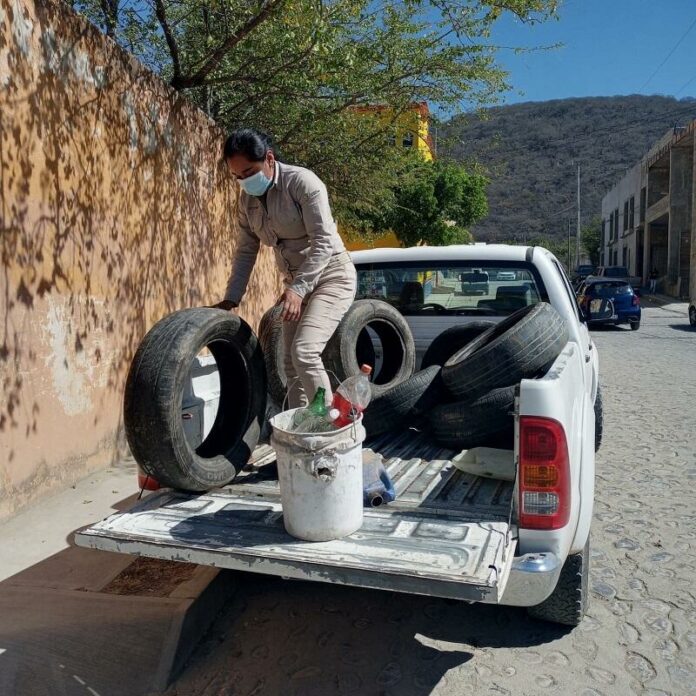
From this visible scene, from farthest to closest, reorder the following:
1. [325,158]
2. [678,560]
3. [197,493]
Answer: [325,158], [678,560], [197,493]

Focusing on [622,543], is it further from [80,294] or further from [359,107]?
[359,107]

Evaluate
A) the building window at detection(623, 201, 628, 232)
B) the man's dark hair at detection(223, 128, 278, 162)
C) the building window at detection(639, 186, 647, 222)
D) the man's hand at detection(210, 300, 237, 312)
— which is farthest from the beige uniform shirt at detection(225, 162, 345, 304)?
the building window at detection(623, 201, 628, 232)

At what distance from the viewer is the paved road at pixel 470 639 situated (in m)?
2.92

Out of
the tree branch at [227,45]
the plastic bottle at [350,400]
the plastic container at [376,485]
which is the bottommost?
the plastic container at [376,485]

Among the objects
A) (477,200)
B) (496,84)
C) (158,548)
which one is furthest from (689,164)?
(158,548)

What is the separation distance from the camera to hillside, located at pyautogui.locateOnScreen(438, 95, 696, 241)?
9969 cm

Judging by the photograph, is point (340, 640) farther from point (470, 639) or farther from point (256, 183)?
point (256, 183)

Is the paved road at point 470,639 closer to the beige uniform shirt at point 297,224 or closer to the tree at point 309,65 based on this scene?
the beige uniform shirt at point 297,224

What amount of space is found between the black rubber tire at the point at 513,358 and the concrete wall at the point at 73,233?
9.53ft

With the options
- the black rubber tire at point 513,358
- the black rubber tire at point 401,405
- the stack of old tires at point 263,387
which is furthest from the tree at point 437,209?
the black rubber tire at point 513,358

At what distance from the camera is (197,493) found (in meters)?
3.23

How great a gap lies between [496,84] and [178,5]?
4427 millimetres

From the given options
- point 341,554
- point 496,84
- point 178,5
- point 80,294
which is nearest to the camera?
point 341,554

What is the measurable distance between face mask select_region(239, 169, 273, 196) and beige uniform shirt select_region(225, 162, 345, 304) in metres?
0.07
